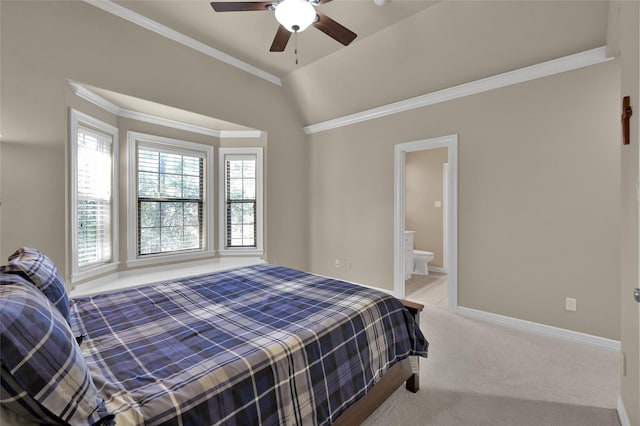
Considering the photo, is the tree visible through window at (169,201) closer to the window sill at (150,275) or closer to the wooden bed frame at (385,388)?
the window sill at (150,275)

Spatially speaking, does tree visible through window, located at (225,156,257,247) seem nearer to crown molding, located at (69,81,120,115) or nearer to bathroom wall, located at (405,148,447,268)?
crown molding, located at (69,81,120,115)

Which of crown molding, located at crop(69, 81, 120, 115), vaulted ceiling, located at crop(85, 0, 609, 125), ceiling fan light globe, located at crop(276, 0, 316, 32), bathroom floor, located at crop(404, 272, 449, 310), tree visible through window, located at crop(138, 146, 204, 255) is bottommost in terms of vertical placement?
bathroom floor, located at crop(404, 272, 449, 310)

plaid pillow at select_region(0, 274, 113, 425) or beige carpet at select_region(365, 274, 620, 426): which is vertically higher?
plaid pillow at select_region(0, 274, 113, 425)

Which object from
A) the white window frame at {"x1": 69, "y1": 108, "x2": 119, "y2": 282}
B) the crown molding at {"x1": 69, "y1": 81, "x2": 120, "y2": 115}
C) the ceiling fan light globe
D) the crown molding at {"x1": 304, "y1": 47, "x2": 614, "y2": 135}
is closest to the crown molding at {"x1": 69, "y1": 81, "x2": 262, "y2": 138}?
the crown molding at {"x1": 69, "y1": 81, "x2": 120, "y2": 115}

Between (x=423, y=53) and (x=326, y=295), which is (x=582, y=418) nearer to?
(x=326, y=295)

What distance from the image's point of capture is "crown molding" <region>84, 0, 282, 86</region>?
2.73m

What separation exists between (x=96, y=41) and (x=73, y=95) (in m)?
0.55

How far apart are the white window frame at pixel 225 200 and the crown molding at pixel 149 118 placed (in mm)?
220

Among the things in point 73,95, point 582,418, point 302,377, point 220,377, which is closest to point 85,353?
point 220,377

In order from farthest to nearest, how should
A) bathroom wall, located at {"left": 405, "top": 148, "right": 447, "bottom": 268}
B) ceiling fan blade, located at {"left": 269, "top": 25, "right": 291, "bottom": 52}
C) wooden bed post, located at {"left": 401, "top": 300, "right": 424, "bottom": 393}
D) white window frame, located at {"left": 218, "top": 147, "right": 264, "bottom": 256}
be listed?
bathroom wall, located at {"left": 405, "top": 148, "right": 447, "bottom": 268} < white window frame, located at {"left": 218, "top": 147, "right": 264, "bottom": 256} < ceiling fan blade, located at {"left": 269, "top": 25, "right": 291, "bottom": 52} < wooden bed post, located at {"left": 401, "top": 300, "right": 424, "bottom": 393}

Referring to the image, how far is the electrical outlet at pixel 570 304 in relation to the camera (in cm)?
272

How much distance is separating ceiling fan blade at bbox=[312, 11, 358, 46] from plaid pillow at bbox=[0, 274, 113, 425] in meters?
2.20

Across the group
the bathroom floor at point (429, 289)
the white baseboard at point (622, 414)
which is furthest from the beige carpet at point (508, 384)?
the bathroom floor at point (429, 289)

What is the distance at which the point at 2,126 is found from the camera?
220 cm
